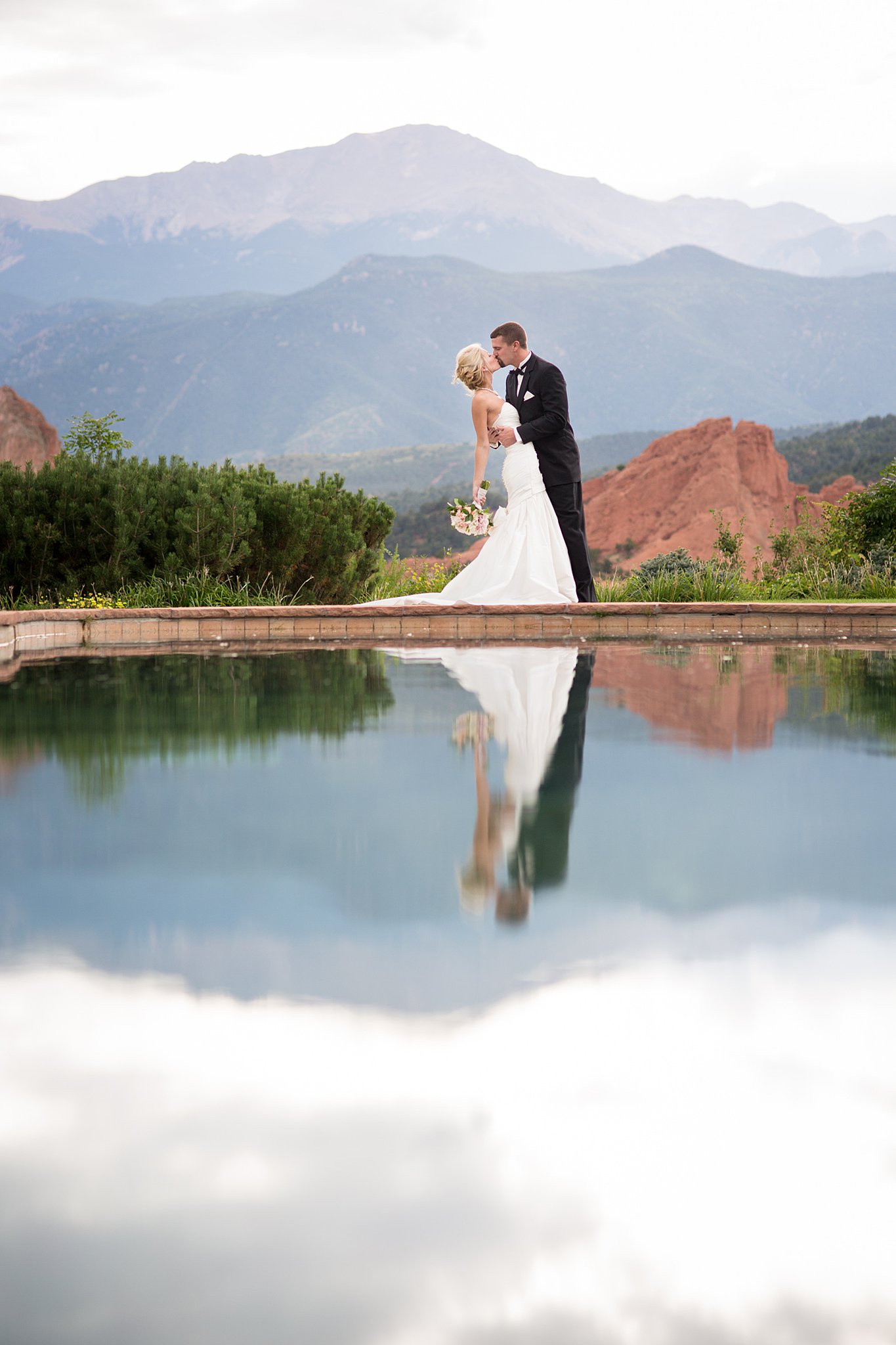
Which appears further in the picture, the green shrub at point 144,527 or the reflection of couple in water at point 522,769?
the green shrub at point 144,527

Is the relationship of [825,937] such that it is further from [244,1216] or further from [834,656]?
[834,656]

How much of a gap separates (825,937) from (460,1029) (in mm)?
1017

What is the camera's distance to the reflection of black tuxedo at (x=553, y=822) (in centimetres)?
348

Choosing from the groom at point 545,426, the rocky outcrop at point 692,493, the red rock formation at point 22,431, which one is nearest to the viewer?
the groom at point 545,426

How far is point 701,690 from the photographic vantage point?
7293mm

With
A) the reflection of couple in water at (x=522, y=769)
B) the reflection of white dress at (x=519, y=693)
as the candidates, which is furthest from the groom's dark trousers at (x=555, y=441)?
the reflection of couple in water at (x=522, y=769)

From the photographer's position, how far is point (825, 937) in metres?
2.98

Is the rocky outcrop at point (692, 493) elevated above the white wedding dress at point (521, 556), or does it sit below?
above

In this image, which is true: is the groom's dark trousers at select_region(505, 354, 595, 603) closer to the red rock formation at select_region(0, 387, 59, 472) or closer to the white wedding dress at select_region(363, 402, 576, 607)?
the white wedding dress at select_region(363, 402, 576, 607)

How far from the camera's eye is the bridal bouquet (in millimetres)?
11102

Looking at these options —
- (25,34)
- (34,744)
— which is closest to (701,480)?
(25,34)

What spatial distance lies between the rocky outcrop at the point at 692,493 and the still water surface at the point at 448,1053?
182 ft

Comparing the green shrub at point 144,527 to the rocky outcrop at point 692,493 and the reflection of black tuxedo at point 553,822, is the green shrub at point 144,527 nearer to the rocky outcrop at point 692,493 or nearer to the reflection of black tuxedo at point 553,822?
the reflection of black tuxedo at point 553,822

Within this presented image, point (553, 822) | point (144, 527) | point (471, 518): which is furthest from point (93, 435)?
point (553, 822)
